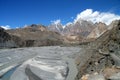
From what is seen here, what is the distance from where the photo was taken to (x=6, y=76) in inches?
372

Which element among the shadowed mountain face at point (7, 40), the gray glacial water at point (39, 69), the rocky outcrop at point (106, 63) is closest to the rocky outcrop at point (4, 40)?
the shadowed mountain face at point (7, 40)

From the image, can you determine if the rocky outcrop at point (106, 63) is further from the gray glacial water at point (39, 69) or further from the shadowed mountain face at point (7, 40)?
the shadowed mountain face at point (7, 40)

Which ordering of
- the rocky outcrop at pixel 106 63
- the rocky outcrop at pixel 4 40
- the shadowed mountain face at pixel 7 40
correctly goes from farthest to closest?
1. the shadowed mountain face at pixel 7 40
2. the rocky outcrop at pixel 4 40
3. the rocky outcrop at pixel 106 63

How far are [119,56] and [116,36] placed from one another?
1220mm

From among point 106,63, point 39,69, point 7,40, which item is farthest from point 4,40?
point 106,63

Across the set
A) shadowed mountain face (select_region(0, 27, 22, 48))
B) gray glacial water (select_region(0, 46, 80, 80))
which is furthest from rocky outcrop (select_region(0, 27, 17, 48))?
Answer: gray glacial water (select_region(0, 46, 80, 80))

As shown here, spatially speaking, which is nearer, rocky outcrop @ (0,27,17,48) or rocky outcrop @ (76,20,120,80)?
rocky outcrop @ (76,20,120,80)

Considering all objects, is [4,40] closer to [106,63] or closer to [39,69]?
[39,69]

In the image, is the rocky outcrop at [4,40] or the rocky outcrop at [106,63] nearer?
the rocky outcrop at [106,63]

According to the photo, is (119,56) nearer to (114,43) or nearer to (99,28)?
(114,43)

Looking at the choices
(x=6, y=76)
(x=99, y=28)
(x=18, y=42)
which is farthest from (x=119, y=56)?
(x=99, y=28)

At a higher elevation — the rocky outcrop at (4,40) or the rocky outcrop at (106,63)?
the rocky outcrop at (4,40)

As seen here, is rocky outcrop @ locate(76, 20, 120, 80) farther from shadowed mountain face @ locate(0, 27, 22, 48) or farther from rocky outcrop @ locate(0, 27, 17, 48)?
rocky outcrop @ locate(0, 27, 17, 48)

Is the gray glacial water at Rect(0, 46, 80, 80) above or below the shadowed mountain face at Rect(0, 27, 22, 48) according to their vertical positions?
below
